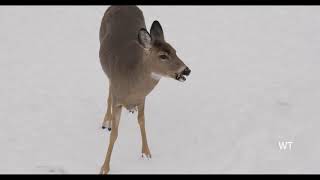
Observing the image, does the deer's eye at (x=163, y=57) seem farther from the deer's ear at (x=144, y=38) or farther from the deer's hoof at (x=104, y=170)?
the deer's hoof at (x=104, y=170)

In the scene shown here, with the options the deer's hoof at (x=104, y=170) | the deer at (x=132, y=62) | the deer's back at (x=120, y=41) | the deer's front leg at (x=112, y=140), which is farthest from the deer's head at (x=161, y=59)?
the deer's hoof at (x=104, y=170)

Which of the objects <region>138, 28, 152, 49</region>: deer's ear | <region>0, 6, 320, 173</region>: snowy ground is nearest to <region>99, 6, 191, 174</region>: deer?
<region>138, 28, 152, 49</region>: deer's ear

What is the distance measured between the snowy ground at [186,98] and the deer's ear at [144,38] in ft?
5.97

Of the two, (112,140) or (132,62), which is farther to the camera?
(112,140)

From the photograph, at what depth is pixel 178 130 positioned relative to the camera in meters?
8.23

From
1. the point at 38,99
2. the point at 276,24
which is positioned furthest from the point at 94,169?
the point at 276,24

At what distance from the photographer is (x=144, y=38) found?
6543mm

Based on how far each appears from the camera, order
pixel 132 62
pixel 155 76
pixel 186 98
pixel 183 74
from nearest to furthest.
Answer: pixel 183 74 < pixel 155 76 < pixel 132 62 < pixel 186 98

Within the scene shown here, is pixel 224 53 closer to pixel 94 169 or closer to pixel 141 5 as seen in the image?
pixel 141 5

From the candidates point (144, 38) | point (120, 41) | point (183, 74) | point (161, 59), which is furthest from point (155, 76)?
point (120, 41)

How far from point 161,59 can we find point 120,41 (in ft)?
4.07

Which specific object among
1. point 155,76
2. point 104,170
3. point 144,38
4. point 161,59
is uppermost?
point 144,38

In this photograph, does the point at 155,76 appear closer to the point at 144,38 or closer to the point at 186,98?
the point at 144,38
